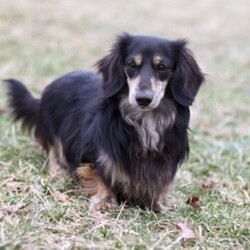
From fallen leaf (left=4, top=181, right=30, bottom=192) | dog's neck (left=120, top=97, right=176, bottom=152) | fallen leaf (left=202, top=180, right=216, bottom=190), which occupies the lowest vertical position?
fallen leaf (left=202, top=180, right=216, bottom=190)

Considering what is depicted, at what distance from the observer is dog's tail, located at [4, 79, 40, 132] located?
5.16 meters

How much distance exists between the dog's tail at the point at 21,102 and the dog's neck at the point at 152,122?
1528mm

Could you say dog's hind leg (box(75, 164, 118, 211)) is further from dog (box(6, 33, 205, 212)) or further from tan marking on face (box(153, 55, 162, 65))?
tan marking on face (box(153, 55, 162, 65))

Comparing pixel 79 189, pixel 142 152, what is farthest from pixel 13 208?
pixel 142 152

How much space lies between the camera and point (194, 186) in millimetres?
4680

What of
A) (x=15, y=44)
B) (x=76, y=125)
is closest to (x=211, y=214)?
(x=76, y=125)

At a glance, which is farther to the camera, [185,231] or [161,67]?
[161,67]

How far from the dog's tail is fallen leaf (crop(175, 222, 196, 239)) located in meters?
2.00

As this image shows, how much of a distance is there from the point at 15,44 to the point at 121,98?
6184mm

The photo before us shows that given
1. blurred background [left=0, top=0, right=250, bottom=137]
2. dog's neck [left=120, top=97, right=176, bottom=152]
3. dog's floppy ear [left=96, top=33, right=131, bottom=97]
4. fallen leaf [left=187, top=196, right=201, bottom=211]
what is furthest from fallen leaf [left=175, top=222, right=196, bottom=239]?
blurred background [left=0, top=0, right=250, bottom=137]

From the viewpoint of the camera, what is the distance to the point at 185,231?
3.46 metres

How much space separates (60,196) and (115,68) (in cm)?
89

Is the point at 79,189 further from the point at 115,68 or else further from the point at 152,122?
the point at 115,68

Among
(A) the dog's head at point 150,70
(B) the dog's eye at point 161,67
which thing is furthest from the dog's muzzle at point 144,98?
(B) the dog's eye at point 161,67
